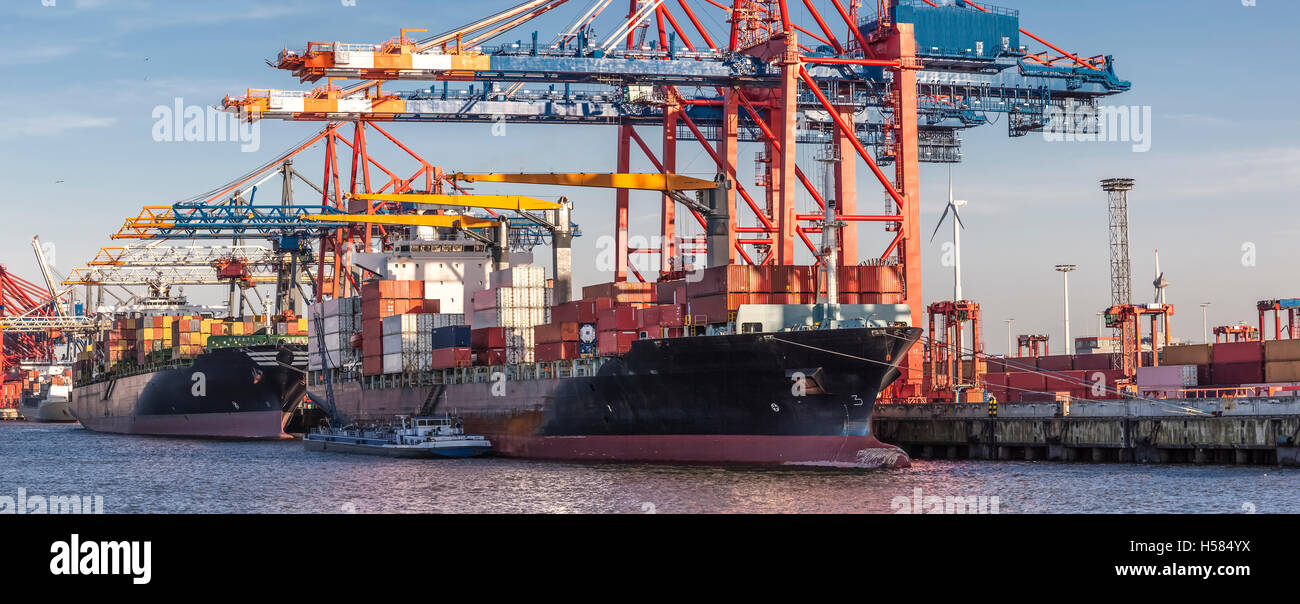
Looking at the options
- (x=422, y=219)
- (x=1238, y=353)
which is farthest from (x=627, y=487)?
(x=422, y=219)

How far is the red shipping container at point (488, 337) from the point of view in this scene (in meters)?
56.4

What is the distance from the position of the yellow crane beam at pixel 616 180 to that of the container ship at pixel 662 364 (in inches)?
154

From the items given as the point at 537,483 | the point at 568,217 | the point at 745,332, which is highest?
the point at 568,217

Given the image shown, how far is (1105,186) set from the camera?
78438 millimetres

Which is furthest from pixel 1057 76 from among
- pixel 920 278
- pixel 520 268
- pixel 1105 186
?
pixel 520 268

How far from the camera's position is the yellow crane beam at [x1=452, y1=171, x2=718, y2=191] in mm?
54519

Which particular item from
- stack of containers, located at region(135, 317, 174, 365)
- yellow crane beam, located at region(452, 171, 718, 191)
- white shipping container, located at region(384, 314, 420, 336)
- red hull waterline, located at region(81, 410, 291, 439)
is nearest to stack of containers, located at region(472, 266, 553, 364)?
yellow crane beam, located at region(452, 171, 718, 191)

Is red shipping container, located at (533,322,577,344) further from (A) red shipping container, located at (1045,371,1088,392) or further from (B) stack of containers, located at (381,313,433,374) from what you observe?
(A) red shipping container, located at (1045,371,1088,392)

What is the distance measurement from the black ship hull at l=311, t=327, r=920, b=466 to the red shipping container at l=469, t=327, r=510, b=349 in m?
6.49

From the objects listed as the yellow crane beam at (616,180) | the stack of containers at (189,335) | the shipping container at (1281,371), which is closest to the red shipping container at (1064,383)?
the shipping container at (1281,371)

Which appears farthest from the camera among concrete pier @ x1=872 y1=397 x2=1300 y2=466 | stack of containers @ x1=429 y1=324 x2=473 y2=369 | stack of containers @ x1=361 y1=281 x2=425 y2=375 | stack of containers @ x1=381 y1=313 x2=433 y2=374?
stack of containers @ x1=361 y1=281 x2=425 y2=375

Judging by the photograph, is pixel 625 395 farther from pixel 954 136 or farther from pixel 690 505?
pixel 954 136

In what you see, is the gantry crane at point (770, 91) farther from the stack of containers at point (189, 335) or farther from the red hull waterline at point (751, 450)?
the stack of containers at point (189, 335)
